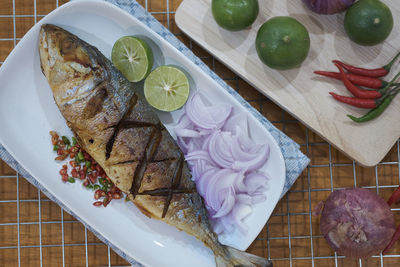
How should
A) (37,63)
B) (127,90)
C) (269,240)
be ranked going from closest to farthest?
(127,90), (37,63), (269,240)

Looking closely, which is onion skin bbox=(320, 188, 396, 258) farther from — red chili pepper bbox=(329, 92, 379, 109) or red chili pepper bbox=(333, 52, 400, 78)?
red chili pepper bbox=(333, 52, 400, 78)

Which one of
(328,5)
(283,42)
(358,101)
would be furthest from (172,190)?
(328,5)

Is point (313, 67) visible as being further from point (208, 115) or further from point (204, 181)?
point (204, 181)

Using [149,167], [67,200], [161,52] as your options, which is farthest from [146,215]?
[161,52]

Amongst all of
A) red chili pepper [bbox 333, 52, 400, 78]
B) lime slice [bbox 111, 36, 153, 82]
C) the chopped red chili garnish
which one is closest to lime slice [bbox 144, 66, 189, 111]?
lime slice [bbox 111, 36, 153, 82]

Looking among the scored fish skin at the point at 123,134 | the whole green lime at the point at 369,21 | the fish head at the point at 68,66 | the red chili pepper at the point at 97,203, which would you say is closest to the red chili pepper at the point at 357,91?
the whole green lime at the point at 369,21

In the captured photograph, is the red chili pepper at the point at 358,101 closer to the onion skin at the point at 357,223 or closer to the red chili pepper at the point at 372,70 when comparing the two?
the red chili pepper at the point at 372,70

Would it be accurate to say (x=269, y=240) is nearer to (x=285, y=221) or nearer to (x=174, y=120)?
(x=285, y=221)
